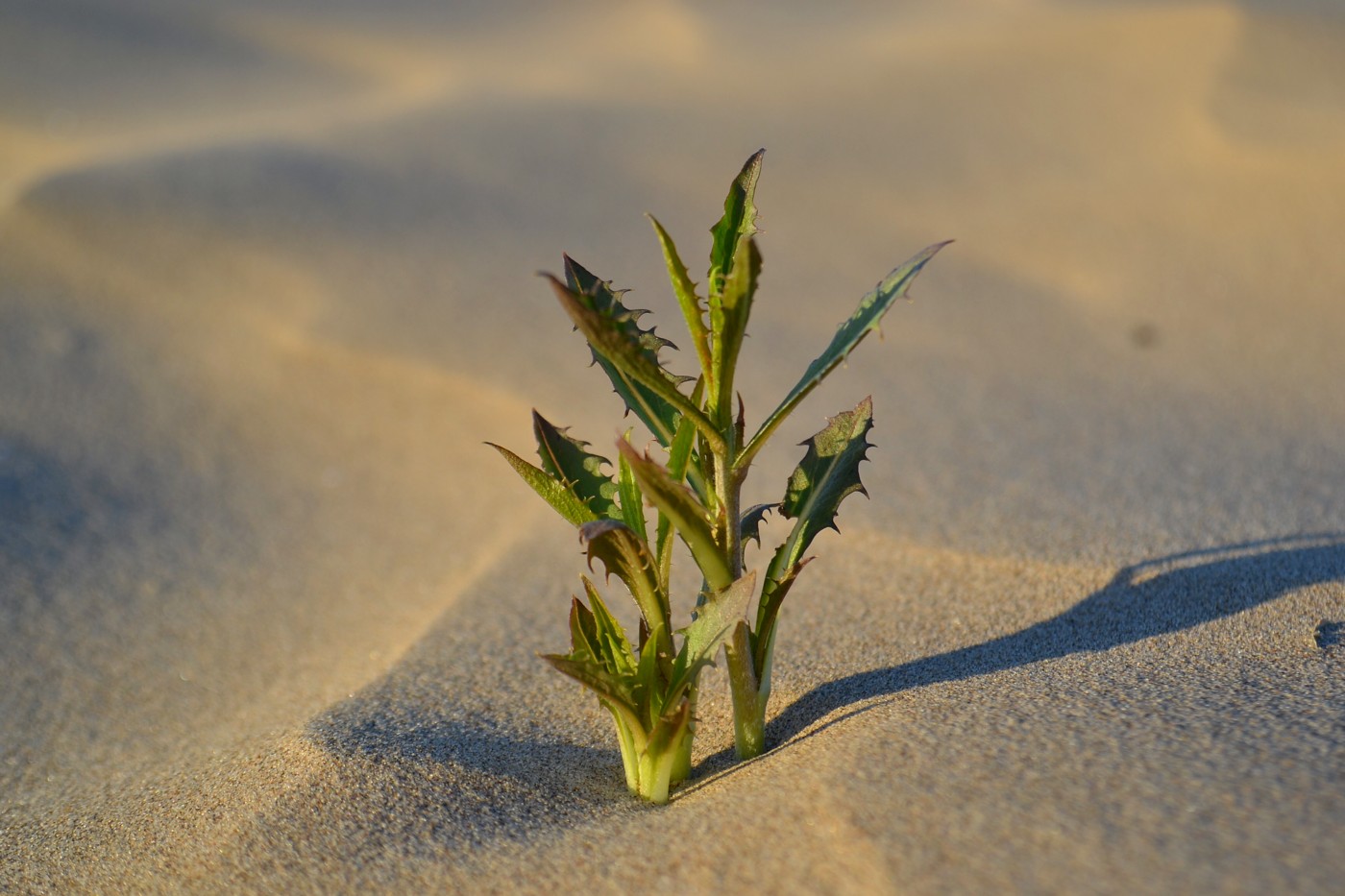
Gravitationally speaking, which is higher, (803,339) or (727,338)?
(727,338)

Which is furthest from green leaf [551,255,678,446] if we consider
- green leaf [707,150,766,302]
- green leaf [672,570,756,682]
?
green leaf [672,570,756,682]

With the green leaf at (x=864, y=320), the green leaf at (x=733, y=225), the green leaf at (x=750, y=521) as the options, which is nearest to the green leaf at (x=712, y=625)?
the green leaf at (x=750, y=521)

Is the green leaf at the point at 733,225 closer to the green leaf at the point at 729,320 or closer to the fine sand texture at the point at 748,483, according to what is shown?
the green leaf at the point at 729,320

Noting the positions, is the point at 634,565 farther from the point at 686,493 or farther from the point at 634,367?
the point at 634,367

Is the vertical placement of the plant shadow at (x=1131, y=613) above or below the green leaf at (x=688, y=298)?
below

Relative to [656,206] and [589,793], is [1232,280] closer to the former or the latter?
[656,206]

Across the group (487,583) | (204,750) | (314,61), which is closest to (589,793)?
(204,750)
